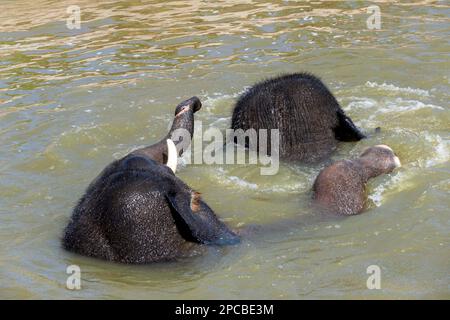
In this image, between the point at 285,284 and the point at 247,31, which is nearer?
the point at 285,284

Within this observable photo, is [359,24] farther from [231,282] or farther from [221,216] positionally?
[231,282]

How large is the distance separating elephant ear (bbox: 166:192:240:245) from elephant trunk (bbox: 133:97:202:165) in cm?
51

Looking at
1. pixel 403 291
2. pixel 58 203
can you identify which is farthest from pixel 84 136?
pixel 403 291

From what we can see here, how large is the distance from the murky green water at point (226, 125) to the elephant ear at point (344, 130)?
0.07 metres

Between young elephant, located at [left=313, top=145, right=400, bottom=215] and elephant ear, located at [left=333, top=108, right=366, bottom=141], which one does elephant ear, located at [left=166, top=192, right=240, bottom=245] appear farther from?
elephant ear, located at [left=333, top=108, right=366, bottom=141]

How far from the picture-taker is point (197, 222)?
434 centimetres

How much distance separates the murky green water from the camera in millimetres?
4164

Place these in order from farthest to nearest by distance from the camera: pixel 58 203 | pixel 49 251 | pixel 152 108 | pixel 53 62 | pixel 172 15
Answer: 1. pixel 172 15
2. pixel 53 62
3. pixel 152 108
4. pixel 58 203
5. pixel 49 251

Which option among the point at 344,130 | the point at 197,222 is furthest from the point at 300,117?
the point at 197,222

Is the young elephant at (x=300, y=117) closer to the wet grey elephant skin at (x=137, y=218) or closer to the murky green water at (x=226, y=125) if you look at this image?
the murky green water at (x=226, y=125)

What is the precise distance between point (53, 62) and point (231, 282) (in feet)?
18.7

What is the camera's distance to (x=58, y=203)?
212 inches

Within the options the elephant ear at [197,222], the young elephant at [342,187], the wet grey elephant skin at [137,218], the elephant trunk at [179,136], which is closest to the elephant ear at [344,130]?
the young elephant at [342,187]

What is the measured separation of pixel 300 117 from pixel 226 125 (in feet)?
3.62
